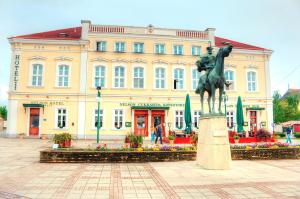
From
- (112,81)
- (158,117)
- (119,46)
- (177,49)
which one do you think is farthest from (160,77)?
(119,46)

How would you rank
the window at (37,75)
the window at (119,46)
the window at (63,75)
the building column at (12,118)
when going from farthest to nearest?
the window at (119,46) → the window at (63,75) → the window at (37,75) → the building column at (12,118)

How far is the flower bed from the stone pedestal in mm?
1984


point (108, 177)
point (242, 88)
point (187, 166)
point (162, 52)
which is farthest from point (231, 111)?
point (108, 177)

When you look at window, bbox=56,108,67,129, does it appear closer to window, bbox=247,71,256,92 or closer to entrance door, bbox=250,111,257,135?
entrance door, bbox=250,111,257,135

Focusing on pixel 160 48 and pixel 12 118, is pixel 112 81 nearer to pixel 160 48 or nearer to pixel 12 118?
pixel 160 48

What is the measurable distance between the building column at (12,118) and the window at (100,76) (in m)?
8.09

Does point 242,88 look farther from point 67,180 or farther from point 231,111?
point 67,180

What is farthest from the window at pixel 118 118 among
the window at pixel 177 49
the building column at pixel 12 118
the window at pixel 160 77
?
the building column at pixel 12 118

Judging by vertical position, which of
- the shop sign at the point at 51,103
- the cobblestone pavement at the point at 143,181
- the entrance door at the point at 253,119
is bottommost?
the cobblestone pavement at the point at 143,181

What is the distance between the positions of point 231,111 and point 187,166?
19967mm

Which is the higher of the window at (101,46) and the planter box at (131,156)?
the window at (101,46)

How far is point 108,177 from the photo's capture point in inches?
304

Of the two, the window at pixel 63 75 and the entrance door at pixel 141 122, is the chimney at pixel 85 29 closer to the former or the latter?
the window at pixel 63 75

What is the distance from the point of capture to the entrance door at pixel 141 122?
2608 cm
